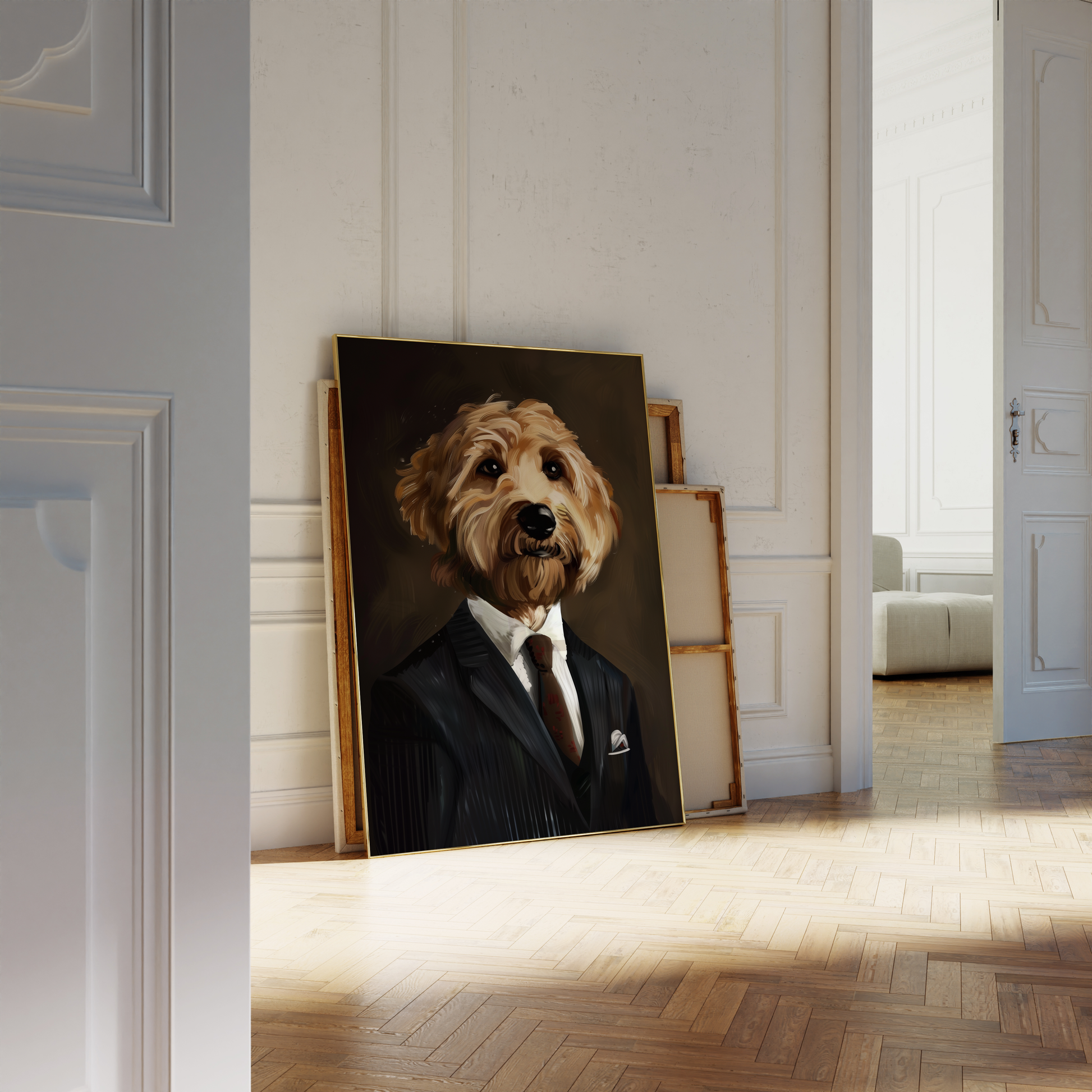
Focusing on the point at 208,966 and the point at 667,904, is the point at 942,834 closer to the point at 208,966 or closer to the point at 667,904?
the point at 667,904

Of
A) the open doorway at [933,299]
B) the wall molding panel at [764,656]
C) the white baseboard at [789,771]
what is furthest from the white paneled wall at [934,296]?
the wall molding panel at [764,656]

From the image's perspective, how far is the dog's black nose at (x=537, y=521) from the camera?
346 centimetres

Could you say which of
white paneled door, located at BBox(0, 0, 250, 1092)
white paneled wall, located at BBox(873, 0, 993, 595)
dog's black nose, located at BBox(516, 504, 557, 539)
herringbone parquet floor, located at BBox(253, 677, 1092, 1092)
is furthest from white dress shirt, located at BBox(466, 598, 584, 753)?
white paneled wall, located at BBox(873, 0, 993, 595)

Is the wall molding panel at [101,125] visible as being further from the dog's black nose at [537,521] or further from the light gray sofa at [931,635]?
the light gray sofa at [931,635]

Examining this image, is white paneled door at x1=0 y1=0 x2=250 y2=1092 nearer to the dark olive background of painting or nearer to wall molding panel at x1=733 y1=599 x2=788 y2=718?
the dark olive background of painting

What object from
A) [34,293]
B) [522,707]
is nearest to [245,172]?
[34,293]

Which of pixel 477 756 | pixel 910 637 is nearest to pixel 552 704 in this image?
pixel 477 756

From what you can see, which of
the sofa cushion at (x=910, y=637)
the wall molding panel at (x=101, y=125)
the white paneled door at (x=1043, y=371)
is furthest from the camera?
the sofa cushion at (x=910, y=637)

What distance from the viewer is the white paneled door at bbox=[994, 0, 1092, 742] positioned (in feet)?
16.3

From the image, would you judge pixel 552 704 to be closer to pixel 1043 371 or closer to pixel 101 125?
pixel 101 125

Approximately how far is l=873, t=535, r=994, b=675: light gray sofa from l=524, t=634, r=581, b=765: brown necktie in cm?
411

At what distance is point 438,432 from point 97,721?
8.01ft

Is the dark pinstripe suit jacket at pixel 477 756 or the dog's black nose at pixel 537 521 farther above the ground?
the dog's black nose at pixel 537 521

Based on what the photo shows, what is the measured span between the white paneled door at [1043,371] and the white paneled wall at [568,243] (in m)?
1.36
